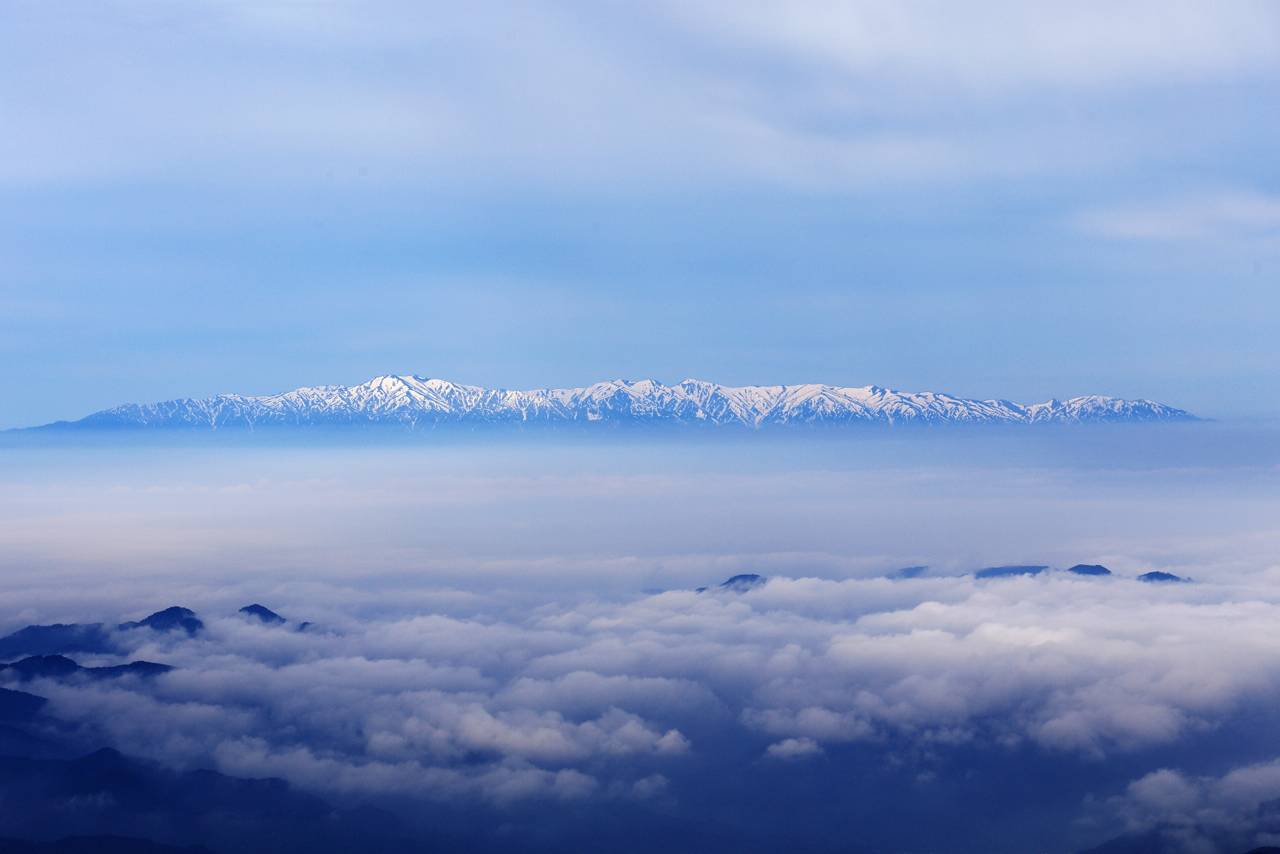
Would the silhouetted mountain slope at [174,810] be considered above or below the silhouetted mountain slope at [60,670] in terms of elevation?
below

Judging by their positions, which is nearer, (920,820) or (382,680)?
(920,820)

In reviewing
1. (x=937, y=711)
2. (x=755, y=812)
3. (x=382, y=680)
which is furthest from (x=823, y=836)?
(x=382, y=680)

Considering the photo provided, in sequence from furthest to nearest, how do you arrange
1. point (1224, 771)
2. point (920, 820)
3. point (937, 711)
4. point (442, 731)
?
1. point (937, 711)
2. point (442, 731)
3. point (920, 820)
4. point (1224, 771)

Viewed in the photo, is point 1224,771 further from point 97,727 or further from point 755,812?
point 97,727

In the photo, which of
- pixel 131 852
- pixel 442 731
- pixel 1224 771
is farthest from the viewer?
pixel 442 731

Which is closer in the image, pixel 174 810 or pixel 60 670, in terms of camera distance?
pixel 174 810

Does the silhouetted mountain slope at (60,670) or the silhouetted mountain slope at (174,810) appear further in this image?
the silhouetted mountain slope at (60,670)

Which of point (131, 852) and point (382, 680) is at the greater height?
point (382, 680)

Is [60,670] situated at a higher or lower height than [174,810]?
higher

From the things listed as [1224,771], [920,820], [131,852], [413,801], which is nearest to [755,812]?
[920,820]

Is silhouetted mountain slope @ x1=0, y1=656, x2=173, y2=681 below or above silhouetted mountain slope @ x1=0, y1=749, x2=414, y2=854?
above

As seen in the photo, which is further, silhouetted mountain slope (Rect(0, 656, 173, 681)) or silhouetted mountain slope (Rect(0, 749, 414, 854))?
silhouetted mountain slope (Rect(0, 656, 173, 681))
